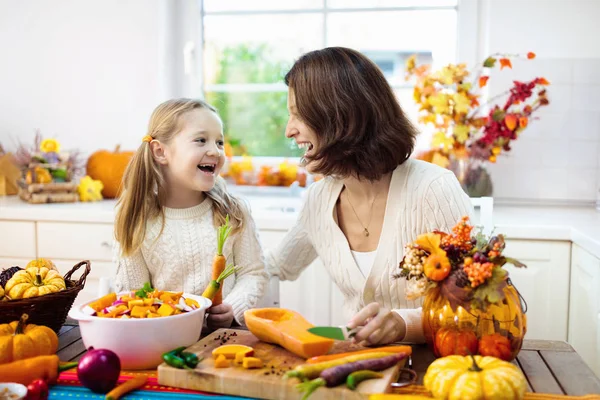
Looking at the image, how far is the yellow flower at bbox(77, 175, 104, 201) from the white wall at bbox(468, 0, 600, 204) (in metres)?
1.82

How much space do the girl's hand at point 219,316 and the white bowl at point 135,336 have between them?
30 cm

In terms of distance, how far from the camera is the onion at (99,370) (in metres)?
1.17

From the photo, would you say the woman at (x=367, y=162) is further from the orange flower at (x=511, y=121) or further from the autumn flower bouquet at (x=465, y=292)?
the orange flower at (x=511, y=121)

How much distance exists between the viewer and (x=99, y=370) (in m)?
1.16

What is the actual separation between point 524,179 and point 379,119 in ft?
5.10

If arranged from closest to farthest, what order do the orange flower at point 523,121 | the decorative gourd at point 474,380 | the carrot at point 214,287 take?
1. the decorative gourd at point 474,380
2. the carrot at point 214,287
3. the orange flower at point 523,121

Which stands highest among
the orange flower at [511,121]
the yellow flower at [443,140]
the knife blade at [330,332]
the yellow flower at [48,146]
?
the orange flower at [511,121]

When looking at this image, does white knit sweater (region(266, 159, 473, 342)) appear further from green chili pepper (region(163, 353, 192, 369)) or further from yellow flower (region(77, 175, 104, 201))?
yellow flower (region(77, 175, 104, 201))

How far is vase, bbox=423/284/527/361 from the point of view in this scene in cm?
124

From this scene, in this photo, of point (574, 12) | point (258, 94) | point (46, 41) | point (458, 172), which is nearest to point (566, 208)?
point (458, 172)

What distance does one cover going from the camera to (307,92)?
1805 millimetres

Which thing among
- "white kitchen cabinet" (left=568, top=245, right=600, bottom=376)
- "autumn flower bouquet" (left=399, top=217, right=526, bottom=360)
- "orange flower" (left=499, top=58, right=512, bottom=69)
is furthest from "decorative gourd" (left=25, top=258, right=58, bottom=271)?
"orange flower" (left=499, top=58, right=512, bottom=69)

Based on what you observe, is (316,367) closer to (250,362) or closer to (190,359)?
(250,362)

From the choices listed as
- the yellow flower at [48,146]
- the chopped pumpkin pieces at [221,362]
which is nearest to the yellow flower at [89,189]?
the yellow flower at [48,146]
